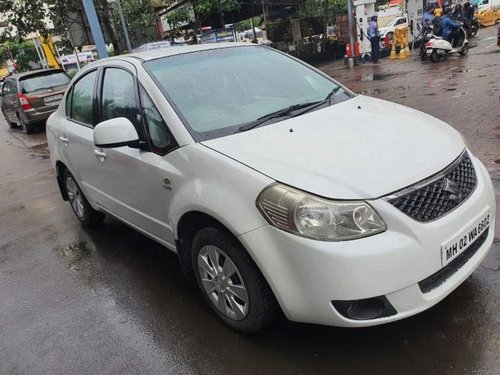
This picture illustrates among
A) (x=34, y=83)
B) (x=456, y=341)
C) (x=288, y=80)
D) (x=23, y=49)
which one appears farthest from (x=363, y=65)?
(x=23, y=49)

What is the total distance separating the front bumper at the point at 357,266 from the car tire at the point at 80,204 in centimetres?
293

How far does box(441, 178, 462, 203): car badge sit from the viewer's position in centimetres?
239

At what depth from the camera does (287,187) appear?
2.27 metres

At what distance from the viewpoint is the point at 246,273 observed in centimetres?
247

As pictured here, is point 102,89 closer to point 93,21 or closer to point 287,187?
point 287,187

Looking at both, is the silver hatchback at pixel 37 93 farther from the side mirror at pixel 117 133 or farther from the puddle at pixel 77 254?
the side mirror at pixel 117 133

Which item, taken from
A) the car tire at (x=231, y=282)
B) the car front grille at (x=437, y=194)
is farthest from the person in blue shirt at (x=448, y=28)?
the car tire at (x=231, y=282)

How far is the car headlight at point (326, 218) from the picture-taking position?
2.18m

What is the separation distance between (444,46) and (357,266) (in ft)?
Answer: 45.6

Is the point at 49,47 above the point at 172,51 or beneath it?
beneath

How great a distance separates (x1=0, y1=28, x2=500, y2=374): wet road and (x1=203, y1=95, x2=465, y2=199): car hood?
3.11 ft

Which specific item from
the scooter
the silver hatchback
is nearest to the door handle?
the silver hatchback

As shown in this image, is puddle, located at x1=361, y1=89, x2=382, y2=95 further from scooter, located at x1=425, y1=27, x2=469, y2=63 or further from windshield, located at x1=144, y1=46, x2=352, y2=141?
windshield, located at x1=144, y1=46, x2=352, y2=141

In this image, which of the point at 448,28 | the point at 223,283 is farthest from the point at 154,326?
the point at 448,28
